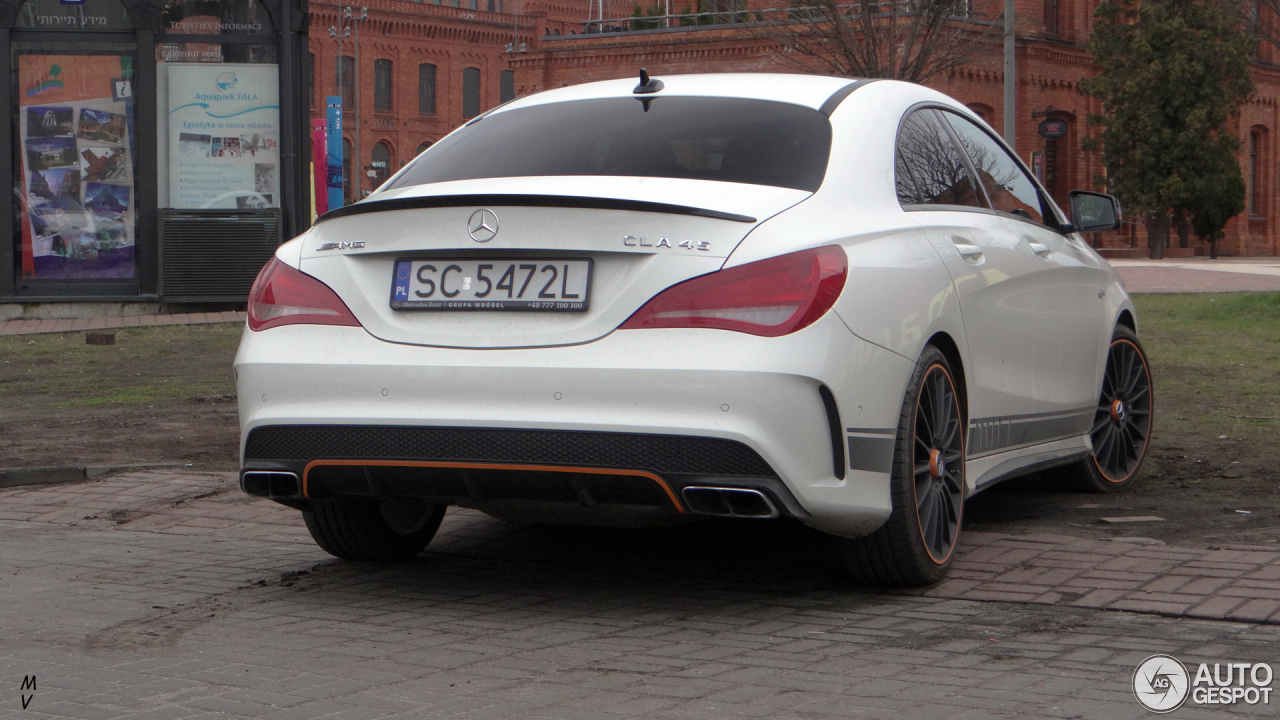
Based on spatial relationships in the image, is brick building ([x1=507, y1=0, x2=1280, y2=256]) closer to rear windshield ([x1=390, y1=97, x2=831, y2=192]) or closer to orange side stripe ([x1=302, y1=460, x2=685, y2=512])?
rear windshield ([x1=390, y1=97, x2=831, y2=192])

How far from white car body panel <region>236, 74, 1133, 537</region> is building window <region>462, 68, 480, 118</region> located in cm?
8143

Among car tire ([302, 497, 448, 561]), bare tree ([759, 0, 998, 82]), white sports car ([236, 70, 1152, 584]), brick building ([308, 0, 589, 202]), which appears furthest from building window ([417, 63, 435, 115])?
white sports car ([236, 70, 1152, 584])

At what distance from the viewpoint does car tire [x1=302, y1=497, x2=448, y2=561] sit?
5242 millimetres

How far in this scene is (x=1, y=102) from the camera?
59.7 ft

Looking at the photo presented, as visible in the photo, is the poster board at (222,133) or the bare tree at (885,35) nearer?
the poster board at (222,133)

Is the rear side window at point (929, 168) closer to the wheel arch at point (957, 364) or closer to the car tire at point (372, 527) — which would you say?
the wheel arch at point (957, 364)

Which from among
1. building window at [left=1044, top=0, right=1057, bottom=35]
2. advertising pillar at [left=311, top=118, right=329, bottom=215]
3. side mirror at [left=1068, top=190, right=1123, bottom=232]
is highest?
Answer: building window at [left=1044, top=0, right=1057, bottom=35]

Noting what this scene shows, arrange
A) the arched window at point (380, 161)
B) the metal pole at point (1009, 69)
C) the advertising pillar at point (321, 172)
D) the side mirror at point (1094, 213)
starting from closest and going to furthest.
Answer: the side mirror at point (1094, 213)
the metal pole at point (1009, 69)
the advertising pillar at point (321, 172)
the arched window at point (380, 161)

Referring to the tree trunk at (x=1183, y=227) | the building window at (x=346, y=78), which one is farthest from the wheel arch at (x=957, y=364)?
the building window at (x=346, y=78)

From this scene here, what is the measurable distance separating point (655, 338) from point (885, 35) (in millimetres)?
24988

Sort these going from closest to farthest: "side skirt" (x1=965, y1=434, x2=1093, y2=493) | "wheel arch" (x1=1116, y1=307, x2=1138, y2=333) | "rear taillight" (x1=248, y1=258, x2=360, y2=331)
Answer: "rear taillight" (x1=248, y1=258, x2=360, y2=331)
"side skirt" (x1=965, y1=434, x2=1093, y2=493)
"wheel arch" (x1=1116, y1=307, x2=1138, y2=333)

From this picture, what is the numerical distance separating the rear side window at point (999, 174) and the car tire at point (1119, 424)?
761 millimetres

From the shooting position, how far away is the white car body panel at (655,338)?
4.12 metres

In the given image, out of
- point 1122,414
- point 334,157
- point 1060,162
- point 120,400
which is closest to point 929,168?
point 1122,414
